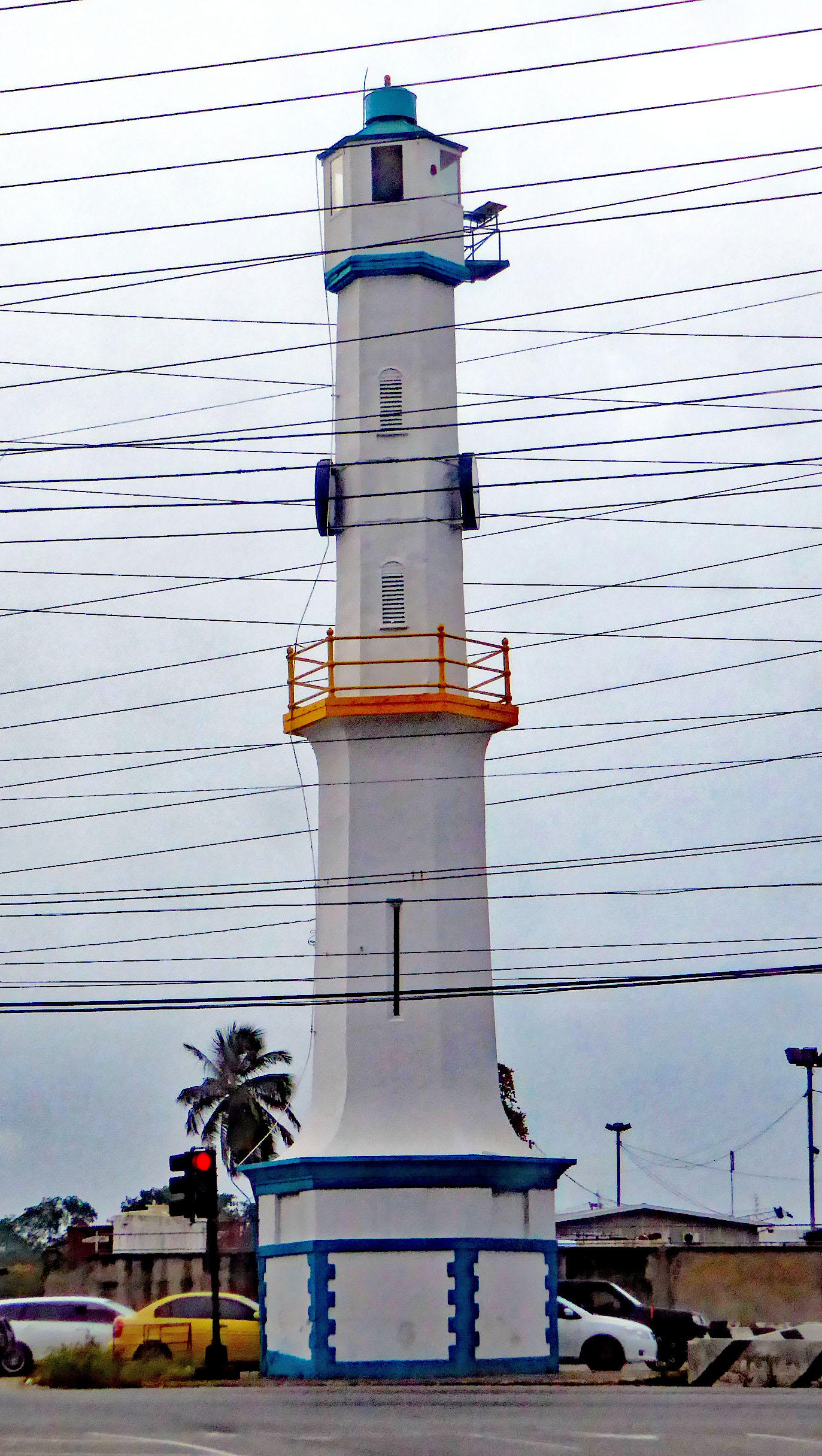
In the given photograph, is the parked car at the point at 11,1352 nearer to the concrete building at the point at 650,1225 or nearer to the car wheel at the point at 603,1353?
the car wheel at the point at 603,1353

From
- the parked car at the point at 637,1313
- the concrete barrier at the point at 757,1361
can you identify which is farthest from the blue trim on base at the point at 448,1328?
the parked car at the point at 637,1313

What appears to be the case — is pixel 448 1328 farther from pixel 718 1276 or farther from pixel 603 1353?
pixel 718 1276

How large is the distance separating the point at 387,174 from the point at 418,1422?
20.5 m

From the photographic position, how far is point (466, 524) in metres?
29.7

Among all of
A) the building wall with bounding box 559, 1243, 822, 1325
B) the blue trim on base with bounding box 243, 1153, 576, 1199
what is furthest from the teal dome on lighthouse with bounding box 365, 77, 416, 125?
the building wall with bounding box 559, 1243, 822, 1325

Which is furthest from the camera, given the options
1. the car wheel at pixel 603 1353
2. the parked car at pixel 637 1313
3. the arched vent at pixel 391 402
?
the parked car at pixel 637 1313

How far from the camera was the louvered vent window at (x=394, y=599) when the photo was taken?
2945 centimetres

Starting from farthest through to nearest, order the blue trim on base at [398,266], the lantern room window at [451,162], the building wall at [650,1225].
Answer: the building wall at [650,1225] → the lantern room window at [451,162] → the blue trim on base at [398,266]

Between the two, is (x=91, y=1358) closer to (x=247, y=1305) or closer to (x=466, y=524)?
(x=247, y=1305)

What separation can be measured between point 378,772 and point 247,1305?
31.4 feet

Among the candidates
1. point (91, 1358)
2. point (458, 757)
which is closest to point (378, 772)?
point (458, 757)

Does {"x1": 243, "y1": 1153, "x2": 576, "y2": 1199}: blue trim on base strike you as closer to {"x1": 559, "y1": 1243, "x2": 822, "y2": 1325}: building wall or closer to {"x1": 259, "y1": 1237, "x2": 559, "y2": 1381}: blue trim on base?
{"x1": 259, "y1": 1237, "x2": 559, "y2": 1381}: blue trim on base

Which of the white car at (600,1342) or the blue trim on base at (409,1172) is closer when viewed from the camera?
the blue trim on base at (409,1172)

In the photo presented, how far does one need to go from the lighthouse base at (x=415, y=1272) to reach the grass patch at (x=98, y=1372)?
5.69 ft
